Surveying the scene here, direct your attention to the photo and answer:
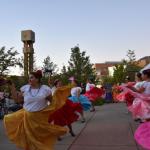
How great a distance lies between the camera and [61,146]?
1006 centimetres

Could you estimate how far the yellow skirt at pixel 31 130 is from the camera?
313 inches

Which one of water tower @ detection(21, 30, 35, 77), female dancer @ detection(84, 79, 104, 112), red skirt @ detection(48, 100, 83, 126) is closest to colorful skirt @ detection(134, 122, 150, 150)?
red skirt @ detection(48, 100, 83, 126)

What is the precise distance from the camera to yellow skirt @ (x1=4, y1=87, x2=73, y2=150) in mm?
7957

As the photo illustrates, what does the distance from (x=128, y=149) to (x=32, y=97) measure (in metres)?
2.61

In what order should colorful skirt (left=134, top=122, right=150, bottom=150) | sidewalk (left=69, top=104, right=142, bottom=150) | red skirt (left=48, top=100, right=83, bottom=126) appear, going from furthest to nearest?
red skirt (left=48, top=100, right=83, bottom=126) → sidewalk (left=69, top=104, right=142, bottom=150) → colorful skirt (left=134, top=122, right=150, bottom=150)

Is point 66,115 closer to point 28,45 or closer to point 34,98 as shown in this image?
point 34,98

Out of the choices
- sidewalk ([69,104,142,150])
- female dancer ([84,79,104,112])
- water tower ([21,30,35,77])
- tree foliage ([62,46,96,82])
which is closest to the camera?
sidewalk ([69,104,142,150])

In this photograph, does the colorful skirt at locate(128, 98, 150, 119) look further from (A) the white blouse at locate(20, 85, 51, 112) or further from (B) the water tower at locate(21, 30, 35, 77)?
(B) the water tower at locate(21, 30, 35, 77)

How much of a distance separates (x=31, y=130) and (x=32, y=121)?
16 centimetres

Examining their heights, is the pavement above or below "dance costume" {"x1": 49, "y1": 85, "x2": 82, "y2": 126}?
below

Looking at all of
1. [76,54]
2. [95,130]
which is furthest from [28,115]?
[76,54]

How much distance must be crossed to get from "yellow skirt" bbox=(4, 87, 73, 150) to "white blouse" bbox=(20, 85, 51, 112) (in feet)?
0.29

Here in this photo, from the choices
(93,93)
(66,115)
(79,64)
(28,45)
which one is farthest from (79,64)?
(66,115)

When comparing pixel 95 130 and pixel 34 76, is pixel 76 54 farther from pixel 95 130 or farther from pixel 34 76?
pixel 34 76
